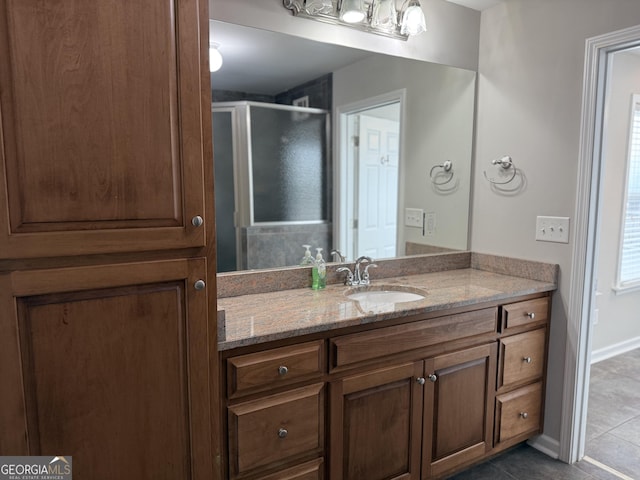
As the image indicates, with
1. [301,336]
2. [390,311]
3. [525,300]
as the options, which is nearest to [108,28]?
[301,336]

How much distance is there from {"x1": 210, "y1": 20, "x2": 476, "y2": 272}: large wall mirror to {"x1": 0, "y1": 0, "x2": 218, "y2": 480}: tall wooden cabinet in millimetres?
649

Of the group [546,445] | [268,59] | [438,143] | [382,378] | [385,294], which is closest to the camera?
[382,378]

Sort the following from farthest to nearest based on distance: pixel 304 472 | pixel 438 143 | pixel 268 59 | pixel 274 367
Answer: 1. pixel 438 143
2. pixel 268 59
3. pixel 304 472
4. pixel 274 367

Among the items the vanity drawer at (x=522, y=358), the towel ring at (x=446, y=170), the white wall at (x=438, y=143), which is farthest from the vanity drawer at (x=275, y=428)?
the towel ring at (x=446, y=170)

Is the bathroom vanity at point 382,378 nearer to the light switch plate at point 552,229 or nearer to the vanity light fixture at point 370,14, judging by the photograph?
the light switch plate at point 552,229

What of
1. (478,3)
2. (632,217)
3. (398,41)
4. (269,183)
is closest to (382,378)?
(269,183)

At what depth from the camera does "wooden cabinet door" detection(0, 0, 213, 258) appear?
0.94 meters

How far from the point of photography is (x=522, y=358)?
204cm

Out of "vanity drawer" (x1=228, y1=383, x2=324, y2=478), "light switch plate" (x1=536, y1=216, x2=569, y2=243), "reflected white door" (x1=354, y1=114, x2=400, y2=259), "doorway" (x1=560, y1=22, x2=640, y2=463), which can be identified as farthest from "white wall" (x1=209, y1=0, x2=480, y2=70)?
"vanity drawer" (x1=228, y1=383, x2=324, y2=478)

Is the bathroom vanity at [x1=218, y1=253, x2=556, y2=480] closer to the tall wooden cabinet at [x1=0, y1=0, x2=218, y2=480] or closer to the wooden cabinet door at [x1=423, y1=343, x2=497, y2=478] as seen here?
the wooden cabinet door at [x1=423, y1=343, x2=497, y2=478]

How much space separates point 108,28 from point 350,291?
4.55 feet

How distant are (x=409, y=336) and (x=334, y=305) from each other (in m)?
0.32

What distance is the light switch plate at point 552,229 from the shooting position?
2.06m

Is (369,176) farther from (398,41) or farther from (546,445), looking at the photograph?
(546,445)
